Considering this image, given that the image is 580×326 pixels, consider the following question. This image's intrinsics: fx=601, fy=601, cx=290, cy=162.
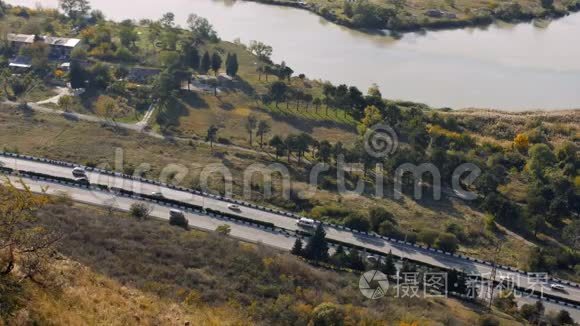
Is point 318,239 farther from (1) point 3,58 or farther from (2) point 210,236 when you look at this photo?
(1) point 3,58

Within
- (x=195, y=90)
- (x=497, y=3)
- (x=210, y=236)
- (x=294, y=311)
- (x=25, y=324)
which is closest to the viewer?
(x=25, y=324)

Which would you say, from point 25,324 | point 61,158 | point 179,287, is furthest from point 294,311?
point 61,158

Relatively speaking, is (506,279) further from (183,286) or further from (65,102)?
(65,102)

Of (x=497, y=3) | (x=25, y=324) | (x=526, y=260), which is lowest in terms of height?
(x=526, y=260)

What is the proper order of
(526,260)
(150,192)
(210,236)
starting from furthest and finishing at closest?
(150,192) < (526,260) < (210,236)

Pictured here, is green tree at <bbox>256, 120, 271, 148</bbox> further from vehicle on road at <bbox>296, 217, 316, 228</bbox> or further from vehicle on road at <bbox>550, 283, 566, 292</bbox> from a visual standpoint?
vehicle on road at <bbox>550, 283, 566, 292</bbox>

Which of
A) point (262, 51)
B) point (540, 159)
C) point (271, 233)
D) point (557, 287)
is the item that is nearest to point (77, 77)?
point (262, 51)

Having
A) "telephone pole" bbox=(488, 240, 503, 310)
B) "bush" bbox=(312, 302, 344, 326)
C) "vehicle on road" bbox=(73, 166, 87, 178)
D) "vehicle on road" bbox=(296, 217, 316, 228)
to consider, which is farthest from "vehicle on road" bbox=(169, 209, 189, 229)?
"telephone pole" bbox=(488, 240, 503, 310)
